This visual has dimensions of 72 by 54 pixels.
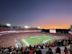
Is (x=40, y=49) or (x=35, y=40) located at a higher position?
(x=35, y=40)

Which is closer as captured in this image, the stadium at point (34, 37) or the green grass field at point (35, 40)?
the stadium at point (34, 37)

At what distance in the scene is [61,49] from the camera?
13.5 feet

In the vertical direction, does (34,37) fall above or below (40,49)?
above

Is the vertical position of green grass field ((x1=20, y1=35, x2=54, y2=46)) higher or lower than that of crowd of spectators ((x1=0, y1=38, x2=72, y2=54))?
higher

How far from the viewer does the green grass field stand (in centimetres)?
389

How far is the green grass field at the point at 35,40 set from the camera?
3.89 metres

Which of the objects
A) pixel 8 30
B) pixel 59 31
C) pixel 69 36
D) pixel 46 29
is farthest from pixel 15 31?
pixel 69 36

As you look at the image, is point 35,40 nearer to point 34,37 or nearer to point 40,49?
point 34,37

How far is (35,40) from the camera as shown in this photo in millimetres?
3945

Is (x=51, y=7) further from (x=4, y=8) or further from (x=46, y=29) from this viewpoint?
(x=4, y=8)

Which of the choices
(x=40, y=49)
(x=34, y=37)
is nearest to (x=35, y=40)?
(x=34, y=37)

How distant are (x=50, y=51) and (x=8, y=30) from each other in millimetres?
1095

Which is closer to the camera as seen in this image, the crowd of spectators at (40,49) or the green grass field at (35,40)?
the crowd of spectators at (40,49)

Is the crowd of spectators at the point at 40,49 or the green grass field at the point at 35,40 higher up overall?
the green grass field at the point at 35,40
